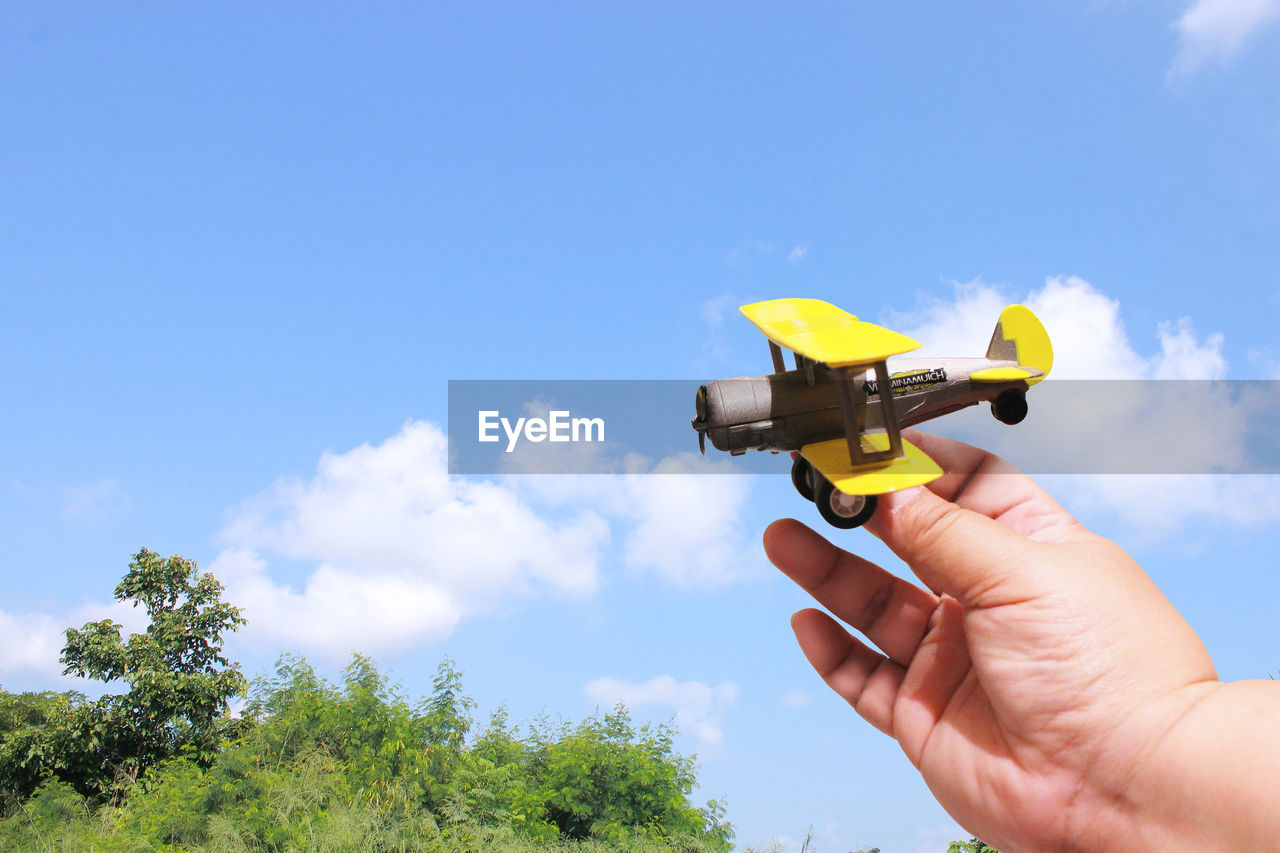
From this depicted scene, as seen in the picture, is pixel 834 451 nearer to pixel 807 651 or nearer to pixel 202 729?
pixel 807 651

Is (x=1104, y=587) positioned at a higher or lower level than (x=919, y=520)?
lower

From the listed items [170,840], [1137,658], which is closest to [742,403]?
[1137,658]

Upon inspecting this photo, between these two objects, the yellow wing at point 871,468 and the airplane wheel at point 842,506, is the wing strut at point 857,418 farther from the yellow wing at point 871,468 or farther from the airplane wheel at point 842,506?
the airplane wheel at point 842,506

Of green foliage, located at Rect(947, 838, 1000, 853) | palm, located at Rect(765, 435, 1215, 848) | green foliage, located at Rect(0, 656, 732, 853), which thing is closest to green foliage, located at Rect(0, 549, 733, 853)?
green foliage, located at Rect(0, 656, 732, 853)

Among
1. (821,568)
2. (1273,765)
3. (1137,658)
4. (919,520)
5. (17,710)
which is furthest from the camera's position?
(17,710)

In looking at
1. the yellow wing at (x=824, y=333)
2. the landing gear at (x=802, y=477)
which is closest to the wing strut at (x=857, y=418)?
the yellow wing at (x=824, y=333)

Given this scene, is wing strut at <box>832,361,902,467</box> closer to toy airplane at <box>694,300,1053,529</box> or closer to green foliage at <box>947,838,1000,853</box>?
toy airplane at <box>694,300,1053,529</box>

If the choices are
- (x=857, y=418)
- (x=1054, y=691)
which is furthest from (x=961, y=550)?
(x=857, y=418)
